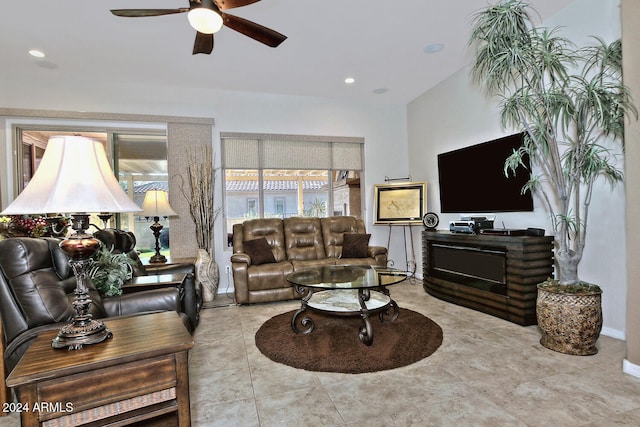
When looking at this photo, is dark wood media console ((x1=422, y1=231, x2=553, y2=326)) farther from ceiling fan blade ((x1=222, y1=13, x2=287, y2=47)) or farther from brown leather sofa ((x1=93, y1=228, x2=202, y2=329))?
brown leather sofa ((x1=93, y1=228, x2=202, y2=329))

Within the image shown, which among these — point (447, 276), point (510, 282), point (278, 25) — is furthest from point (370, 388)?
point (278, 25)

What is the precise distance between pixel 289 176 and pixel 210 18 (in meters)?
3.26

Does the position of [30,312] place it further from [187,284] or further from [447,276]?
[447,276]

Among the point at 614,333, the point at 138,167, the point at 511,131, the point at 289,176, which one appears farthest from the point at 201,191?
the point at 614,333

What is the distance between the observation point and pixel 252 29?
2459 millimetres

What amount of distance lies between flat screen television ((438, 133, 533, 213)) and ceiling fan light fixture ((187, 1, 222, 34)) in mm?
3161

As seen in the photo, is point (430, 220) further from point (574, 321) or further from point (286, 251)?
point (574, 321)

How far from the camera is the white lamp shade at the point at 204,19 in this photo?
2100 millimetres

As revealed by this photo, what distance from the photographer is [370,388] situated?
6.68 ft

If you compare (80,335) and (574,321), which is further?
(574,321)

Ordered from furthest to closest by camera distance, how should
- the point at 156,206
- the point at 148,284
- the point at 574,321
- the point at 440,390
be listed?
the point at 156,206, the point at 148,284, the point at 574,321, the point at 440,390

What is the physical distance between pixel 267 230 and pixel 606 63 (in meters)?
4.02

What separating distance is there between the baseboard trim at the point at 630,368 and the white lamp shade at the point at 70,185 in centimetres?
318

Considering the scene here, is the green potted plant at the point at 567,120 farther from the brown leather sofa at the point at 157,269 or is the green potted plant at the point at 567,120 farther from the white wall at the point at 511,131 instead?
the brown leather sofa at the point at 157,269
